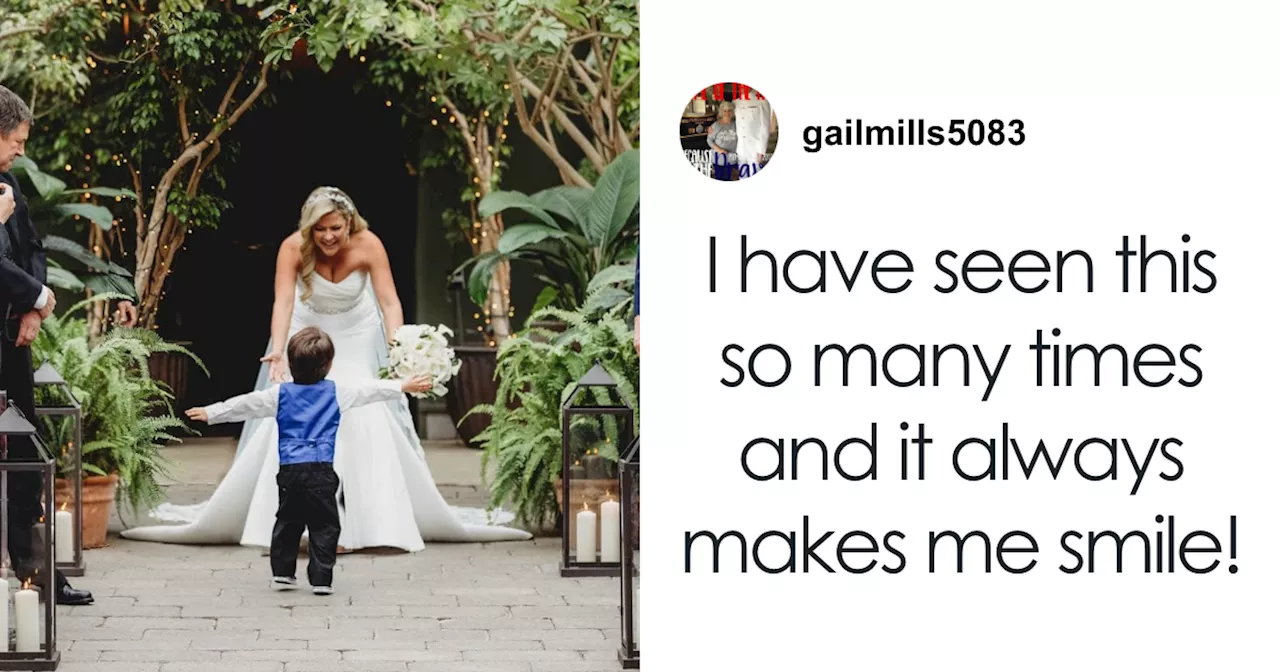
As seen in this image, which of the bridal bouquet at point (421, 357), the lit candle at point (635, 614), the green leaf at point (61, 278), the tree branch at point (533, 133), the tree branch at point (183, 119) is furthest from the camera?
the tree branch at point (183, 119)

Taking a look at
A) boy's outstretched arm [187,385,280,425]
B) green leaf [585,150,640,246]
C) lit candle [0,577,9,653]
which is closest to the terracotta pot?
boy's outstretched arm [187,385,280,425]

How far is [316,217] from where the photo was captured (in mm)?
7391

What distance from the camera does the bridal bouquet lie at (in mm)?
6762

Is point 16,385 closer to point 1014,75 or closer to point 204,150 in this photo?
point 1014,75

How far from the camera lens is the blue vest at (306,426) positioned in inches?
242

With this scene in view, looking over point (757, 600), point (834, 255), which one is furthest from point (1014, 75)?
point (757, 600)

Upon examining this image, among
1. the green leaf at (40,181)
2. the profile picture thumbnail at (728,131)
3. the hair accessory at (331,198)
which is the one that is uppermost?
the green leaf at (40,181)

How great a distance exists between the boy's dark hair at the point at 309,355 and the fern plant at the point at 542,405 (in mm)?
1109

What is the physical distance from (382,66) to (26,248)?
621cm

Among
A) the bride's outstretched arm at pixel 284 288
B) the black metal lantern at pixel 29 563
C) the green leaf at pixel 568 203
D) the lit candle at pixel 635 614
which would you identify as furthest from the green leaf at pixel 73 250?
the lit candle at pixel 635 614

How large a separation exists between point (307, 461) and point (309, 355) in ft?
1.25

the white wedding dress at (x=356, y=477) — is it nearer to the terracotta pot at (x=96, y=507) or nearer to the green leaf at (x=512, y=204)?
the terracotta pot at (x=96, y=507)

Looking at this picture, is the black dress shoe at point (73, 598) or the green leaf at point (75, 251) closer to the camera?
the black dress shoe at point (73, 598)

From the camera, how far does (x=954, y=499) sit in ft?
6.84
